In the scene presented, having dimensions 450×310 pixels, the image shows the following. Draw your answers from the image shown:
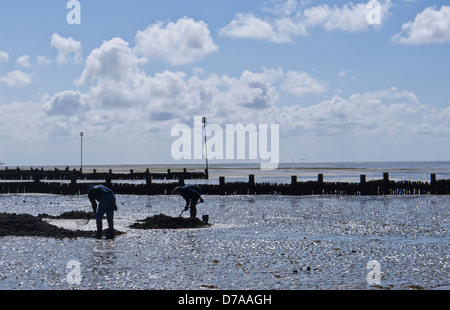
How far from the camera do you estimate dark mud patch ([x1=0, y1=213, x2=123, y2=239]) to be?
16312mm

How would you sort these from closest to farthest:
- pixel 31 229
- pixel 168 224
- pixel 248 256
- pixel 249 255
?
pixel 248 256 < pixel 249 255 < pixel 31 229 < pixel 168 224

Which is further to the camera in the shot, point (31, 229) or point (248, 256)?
point (31, 229)

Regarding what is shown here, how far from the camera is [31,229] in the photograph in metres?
17.2

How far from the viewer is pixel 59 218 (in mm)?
21141

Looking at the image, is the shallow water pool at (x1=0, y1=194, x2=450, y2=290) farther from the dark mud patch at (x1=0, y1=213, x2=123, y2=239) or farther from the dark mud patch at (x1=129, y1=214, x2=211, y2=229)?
the dark mud patch at (x1=0, y1=213, x2=123, y2=239)

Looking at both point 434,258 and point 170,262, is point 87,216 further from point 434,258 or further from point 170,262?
point 434,258

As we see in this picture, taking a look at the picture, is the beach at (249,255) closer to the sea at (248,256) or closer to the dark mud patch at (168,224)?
the sea at (248,256)

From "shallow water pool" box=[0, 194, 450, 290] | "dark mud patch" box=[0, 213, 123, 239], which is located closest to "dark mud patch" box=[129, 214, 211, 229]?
"shallow water pool" box=[0, 194, 450, 290]

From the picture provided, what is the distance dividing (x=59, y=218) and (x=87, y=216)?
3.50ft

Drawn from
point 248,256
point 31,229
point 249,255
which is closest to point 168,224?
point 31,229

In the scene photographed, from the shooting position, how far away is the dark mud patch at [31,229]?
16.3m

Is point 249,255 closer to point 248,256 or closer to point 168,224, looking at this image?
point 248,256

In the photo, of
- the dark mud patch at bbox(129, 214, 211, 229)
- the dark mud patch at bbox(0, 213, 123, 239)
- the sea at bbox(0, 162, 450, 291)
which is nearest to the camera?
the sea at bbox(0, 162, 450, 291)
